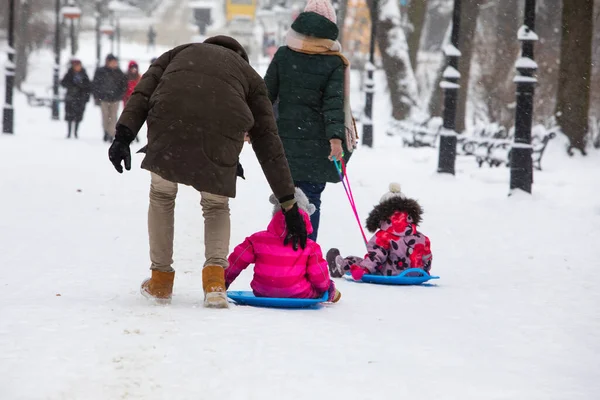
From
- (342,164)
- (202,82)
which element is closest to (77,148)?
(342,164)

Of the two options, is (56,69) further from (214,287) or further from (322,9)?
(214,287)

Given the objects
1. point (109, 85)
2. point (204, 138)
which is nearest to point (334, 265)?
point (204, 138)

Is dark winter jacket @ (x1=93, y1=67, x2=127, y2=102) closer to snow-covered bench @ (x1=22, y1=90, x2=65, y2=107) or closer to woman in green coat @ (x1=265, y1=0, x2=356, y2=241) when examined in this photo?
woman in green coat @ (x1=265, y1=0, x2=356, y2=241)

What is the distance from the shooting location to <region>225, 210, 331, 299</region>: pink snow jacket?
5578mm

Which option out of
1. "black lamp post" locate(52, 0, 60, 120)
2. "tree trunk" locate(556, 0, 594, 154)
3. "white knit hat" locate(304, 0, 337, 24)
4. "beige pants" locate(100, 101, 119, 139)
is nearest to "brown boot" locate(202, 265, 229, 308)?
"white knit hat" locate(304, 0, 337, 24)

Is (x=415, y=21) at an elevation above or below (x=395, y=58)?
above

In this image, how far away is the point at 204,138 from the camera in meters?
5.06

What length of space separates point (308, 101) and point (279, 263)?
69.7 inches

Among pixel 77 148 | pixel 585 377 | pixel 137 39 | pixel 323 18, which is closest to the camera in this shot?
pixel 585 377

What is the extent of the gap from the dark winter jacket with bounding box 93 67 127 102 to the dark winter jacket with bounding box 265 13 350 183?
14.5 metres

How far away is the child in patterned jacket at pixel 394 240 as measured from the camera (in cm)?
699

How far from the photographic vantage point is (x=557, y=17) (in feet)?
105

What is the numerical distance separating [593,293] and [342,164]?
194 centimetres

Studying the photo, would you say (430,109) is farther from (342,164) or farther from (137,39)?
(137,39)
